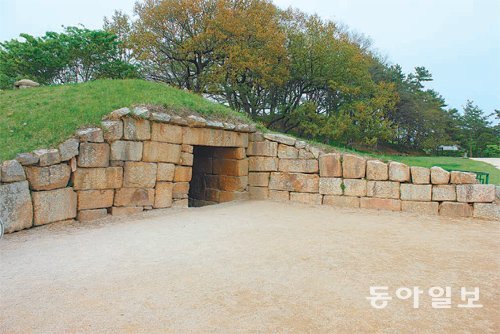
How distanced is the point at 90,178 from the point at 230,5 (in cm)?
1385

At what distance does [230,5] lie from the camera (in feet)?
56.2

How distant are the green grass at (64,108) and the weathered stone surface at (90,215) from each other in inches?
50.2

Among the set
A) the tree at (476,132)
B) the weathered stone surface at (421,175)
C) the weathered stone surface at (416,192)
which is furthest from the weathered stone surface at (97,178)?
the tree at (476,132)

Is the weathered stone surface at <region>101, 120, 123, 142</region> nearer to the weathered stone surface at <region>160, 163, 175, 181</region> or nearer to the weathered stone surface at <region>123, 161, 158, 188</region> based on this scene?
the weathered stone surface at <region>123, 161, 158, 188</region>

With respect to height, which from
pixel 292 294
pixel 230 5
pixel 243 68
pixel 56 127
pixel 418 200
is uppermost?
A: pixel 230 5

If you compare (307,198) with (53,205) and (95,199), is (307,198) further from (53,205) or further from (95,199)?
(53,205)

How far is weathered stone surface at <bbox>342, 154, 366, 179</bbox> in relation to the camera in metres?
7.52

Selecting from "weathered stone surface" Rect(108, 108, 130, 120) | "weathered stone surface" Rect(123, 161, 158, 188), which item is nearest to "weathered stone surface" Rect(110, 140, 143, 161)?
"weathered stone surface" Rect(123, 161, 158, 188)

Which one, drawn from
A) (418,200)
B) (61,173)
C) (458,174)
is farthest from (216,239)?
(458,174)

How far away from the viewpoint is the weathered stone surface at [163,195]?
7070 mm

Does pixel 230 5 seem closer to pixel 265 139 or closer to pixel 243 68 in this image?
pixel 243 68

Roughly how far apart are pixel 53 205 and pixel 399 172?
6560 mm

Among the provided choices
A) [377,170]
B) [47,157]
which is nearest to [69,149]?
[47,157]

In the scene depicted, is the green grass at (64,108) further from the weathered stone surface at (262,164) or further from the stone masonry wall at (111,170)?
the weathered stone surface at (262,164)
